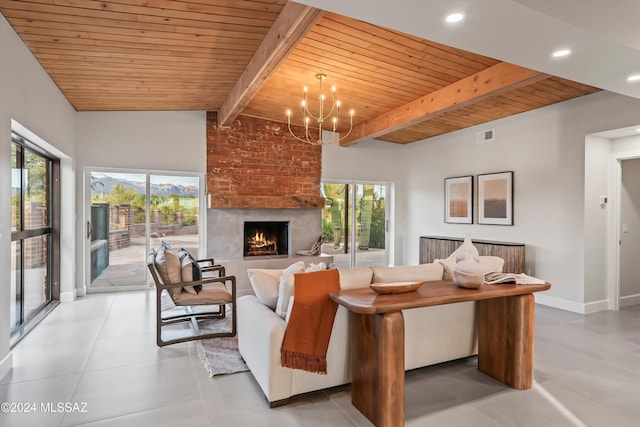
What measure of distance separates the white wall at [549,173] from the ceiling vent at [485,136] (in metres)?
0.08

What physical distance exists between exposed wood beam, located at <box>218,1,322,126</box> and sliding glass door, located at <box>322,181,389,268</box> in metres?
3.14

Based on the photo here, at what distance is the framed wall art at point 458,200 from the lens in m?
6.34

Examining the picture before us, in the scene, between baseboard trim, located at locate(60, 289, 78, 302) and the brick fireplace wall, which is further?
the brick fireplace wall

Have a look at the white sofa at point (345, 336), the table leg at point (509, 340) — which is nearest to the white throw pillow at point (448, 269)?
the white sofa at point (345, 336)

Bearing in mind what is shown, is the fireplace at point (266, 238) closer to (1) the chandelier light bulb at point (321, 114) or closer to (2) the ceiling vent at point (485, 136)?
(1) the chandelier light bulb at point (321, 114)

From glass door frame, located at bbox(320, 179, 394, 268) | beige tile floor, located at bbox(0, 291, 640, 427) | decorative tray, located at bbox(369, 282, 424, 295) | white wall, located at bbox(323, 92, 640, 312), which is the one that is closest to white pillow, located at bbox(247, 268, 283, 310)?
beige tile floor, located at bbox(0, 291, 640, 427)

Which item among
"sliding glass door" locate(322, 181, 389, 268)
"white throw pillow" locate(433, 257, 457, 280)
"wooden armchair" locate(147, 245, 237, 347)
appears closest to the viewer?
"white throw pillow" locate(433, 257, 457, 280)

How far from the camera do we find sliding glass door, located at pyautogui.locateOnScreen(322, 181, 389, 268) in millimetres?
7457

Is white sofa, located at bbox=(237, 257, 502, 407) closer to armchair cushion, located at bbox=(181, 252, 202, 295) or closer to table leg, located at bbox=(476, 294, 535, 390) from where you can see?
table leg, located at bbox=(476, 294, 535, 390)

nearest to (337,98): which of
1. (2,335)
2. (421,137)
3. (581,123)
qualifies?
(421,137)

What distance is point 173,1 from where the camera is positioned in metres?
2.91

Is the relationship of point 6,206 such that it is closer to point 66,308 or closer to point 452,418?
point 66,308

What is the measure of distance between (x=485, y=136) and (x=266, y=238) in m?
4.26

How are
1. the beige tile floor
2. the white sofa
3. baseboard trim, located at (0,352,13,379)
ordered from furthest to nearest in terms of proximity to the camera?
baseboard trim, located at (0,352,13,379), the white sofa, the beige tile floor
